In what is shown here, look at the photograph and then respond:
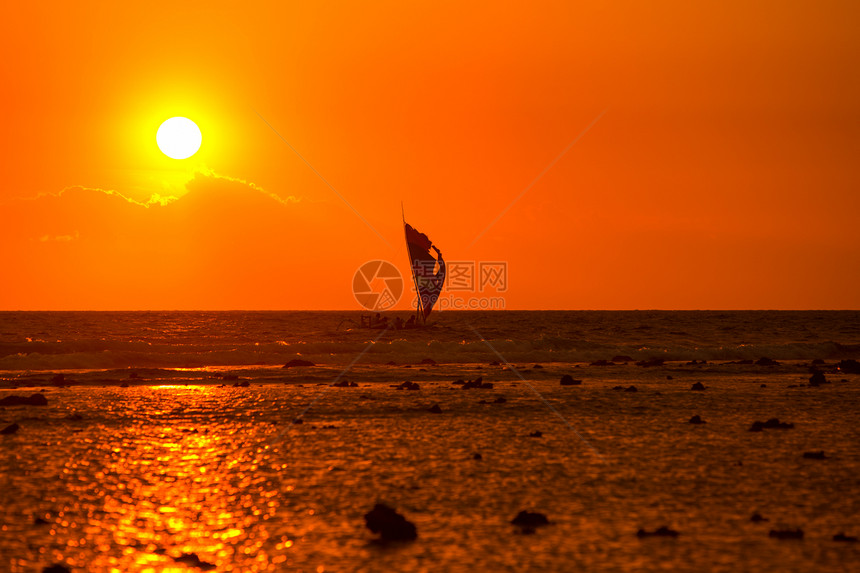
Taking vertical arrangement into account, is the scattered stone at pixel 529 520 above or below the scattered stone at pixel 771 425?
below

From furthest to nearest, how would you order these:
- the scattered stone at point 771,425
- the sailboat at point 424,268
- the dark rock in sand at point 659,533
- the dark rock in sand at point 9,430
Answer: the sailboat at point 424,268, the scattered stone at point 771,425, the dark rock in sand at point 9,430, the dark rock in sand at point 659,533

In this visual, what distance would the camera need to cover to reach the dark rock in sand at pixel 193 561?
9.80 metres

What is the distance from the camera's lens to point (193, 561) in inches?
392

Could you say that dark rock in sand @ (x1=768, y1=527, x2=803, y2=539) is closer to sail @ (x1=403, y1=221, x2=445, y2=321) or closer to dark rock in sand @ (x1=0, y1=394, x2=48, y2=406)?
dark rock in sand @ (x1=0, y1=394, x2=48, y2=406)

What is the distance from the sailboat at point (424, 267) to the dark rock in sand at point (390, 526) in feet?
342

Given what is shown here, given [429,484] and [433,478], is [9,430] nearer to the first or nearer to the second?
[433,478]

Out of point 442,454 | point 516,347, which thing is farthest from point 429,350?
point 442,454

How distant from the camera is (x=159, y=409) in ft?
84.3

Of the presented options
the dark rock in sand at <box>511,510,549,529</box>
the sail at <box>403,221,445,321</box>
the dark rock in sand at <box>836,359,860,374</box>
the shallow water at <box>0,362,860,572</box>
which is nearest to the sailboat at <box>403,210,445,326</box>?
the sail at <box>403,221,445,321</box>

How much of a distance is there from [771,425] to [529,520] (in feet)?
38.9

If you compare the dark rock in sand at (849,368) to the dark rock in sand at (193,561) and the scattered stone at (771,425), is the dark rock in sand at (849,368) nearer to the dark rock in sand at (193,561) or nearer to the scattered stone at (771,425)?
the scattered stone at (771,425)

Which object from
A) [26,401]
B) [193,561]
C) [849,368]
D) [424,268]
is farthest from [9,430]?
[424,268]

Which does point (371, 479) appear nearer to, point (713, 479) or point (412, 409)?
point (713, 479)

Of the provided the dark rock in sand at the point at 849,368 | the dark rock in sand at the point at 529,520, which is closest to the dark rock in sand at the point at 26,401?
the dark rock in sand at the point at 529,520
